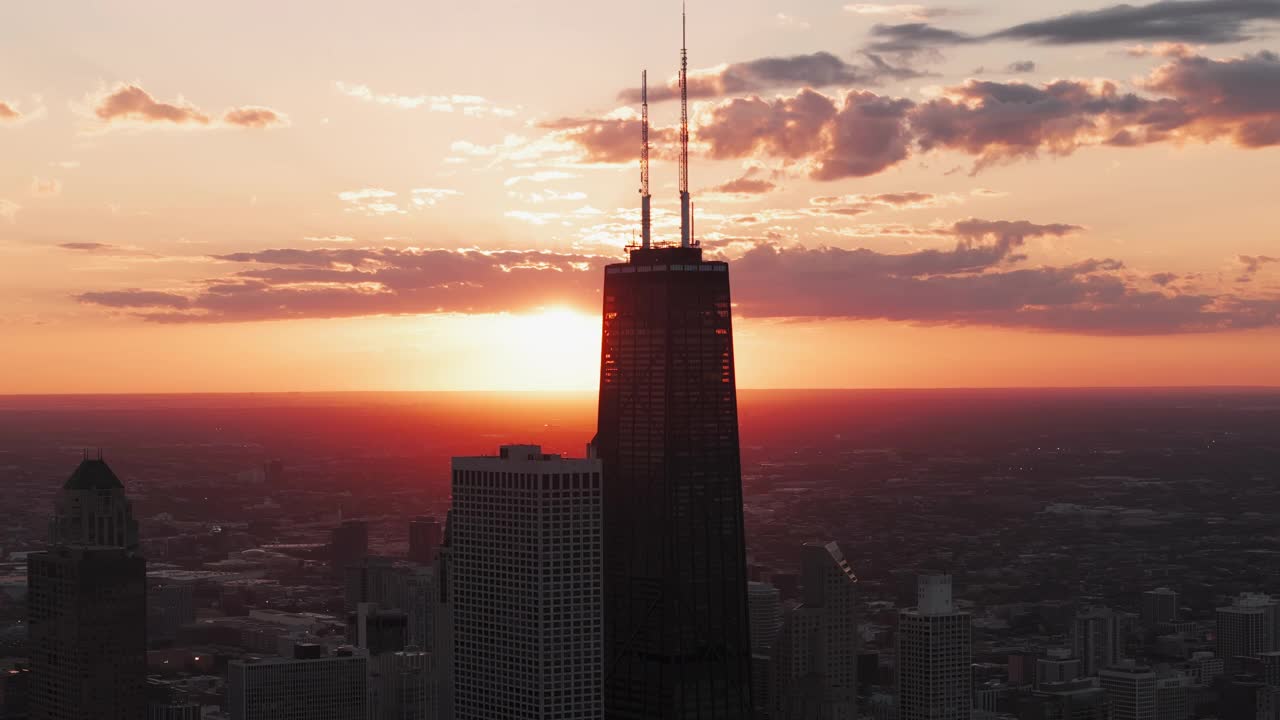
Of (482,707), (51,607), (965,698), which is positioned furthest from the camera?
(965,698)

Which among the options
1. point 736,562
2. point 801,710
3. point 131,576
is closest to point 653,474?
point 736,562

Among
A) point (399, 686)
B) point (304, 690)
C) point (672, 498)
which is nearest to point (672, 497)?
point (672, 498)

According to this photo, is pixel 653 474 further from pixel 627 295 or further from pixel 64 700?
pixel 64 700

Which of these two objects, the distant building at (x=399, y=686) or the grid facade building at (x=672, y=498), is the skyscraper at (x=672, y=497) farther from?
the distant building at (x=399, y=686)

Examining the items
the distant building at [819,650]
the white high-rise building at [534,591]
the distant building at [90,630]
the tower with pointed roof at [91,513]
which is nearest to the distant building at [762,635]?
the distant building at [819,650]

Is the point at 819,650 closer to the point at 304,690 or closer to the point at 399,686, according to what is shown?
the point at 399,686
